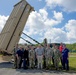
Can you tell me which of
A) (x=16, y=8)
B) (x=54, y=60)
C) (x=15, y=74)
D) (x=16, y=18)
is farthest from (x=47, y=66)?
(x=16, y=8)

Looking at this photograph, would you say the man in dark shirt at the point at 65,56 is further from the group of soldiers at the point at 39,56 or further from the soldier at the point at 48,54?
the soldier at the point at 48,54

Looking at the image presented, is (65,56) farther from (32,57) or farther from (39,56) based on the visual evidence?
(32,57)

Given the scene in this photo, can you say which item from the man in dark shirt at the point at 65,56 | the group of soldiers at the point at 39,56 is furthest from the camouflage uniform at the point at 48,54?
the man in dark shirt at the point at 65,56

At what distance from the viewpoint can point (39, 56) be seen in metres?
16.3

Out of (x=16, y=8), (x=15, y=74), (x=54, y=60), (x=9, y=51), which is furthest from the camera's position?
(x=16, y=8)

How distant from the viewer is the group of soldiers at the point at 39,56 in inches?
629

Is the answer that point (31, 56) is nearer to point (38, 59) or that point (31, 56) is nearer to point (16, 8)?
point (38, 59)

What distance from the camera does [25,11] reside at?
1955cm

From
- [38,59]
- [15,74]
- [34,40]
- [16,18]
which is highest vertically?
[16,18]

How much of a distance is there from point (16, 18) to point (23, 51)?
364 centimetres

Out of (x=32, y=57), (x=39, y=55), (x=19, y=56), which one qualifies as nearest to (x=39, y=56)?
(x=39, y=55)

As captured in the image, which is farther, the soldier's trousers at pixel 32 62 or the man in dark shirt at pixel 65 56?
the soldier's trousers at pixel 32 62

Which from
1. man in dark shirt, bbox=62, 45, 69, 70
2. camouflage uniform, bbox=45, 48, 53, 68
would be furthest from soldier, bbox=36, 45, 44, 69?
man in dark shirt, bbox=62, 45, 69, 70

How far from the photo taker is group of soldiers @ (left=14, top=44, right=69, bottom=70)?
16.0m
